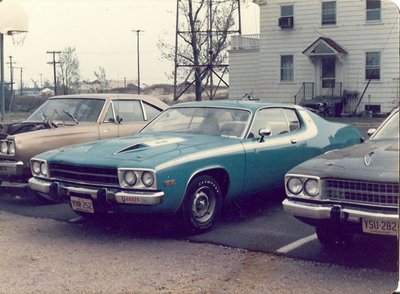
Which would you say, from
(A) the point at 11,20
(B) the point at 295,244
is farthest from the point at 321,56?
(B) the point at 295,244

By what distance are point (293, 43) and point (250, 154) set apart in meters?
1.95

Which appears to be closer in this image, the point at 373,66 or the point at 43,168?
the point at 373,66

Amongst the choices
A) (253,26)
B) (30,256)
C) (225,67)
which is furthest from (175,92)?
(30,256)

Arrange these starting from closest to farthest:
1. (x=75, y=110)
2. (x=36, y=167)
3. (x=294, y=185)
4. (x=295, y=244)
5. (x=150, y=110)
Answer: (x=294, y=185) < (x=295, y=244) < (x=36, y=167) < (x=75, y=110) < (x=150, y=110)

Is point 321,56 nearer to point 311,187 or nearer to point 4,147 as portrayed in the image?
point 311,187

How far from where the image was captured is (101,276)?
11.8 feet

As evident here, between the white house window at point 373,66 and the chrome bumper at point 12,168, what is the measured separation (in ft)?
13.2

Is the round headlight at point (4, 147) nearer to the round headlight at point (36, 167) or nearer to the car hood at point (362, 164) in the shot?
the round headlight at point (36, 167)

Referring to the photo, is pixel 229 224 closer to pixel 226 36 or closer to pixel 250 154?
pixel 250 154

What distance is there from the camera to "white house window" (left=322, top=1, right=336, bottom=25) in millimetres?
2806

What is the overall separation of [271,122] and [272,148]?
0.29 meters

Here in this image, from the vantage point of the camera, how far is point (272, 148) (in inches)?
204

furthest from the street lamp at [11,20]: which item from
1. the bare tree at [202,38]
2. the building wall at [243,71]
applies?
the building wall at [243,71]

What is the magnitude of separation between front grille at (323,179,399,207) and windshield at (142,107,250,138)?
60.5 inches
